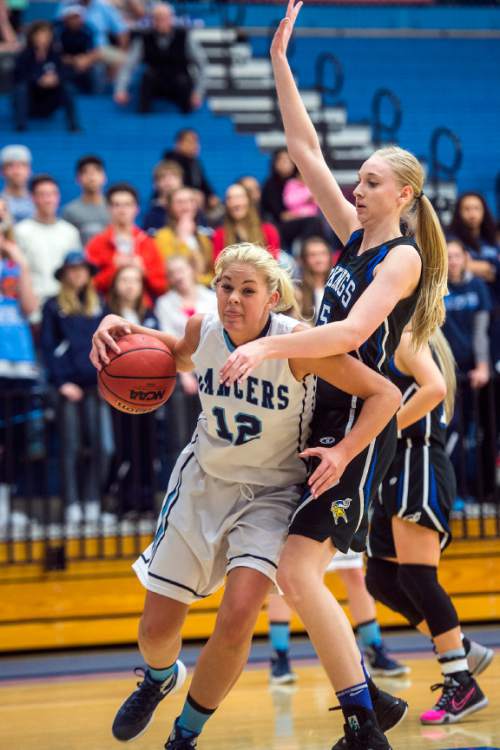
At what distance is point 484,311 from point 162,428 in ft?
7.03

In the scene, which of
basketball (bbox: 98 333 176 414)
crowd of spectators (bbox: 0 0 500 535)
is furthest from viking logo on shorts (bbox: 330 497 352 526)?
crowd of spectators (bbox: 0 0 500 535)

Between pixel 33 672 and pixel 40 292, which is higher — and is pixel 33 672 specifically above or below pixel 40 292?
below

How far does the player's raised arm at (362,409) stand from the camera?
3.63 m

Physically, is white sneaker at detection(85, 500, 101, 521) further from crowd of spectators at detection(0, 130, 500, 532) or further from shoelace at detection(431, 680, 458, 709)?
shoelace at detection(431, 680, 458, 709)

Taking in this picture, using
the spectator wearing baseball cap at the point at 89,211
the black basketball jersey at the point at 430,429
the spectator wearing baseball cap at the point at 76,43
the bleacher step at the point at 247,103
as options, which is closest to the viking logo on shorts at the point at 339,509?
the black basketball jersey at the point at 430,429

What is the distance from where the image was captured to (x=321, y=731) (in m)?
4.48

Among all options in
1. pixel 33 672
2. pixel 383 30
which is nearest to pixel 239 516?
pixel 33 672

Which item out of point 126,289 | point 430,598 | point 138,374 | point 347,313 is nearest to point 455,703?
point 430,598

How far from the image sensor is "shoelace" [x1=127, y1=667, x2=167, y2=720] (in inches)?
159

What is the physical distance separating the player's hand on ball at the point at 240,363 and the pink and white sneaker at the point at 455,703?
6.30 feet

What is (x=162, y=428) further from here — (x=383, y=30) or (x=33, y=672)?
(x=383, y=30)

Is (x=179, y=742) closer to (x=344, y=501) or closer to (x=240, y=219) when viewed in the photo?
(x=344, y=501)

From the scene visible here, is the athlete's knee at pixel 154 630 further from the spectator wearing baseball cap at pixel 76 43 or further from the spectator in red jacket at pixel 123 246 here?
the spectator wearing baseball cap at pixel 76 43

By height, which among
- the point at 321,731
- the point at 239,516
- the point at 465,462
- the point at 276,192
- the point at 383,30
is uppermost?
the point at 383,30
